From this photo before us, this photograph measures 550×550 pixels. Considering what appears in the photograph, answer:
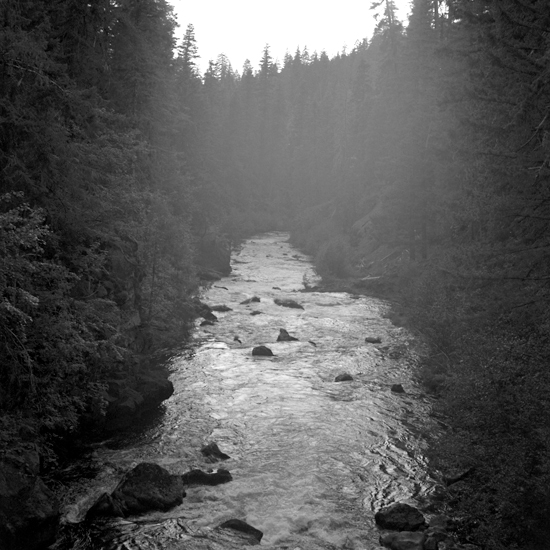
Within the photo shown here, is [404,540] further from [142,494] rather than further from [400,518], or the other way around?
[142,494]

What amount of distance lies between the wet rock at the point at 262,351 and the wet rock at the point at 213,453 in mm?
7867

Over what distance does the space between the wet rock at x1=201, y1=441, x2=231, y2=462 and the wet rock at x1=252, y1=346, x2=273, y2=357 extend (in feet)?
25.8

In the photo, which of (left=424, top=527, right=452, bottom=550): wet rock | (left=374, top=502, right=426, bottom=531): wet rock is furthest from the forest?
(left=374, top=502, right=426, bottom=531): wet rock

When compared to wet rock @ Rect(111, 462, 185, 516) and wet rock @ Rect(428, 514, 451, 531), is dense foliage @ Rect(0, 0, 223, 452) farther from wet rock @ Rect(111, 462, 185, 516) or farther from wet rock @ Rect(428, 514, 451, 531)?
wet rock @ Rect(428, 514, 451, 531)

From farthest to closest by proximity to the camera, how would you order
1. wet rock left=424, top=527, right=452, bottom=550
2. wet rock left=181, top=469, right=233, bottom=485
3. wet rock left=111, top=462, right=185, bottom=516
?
wet rock left=181, top=469, right=233, bottom=485
wet rock left=111, top=462, right=185, bottom=516
wet rock left=424, top=527, right=452, bottom=550

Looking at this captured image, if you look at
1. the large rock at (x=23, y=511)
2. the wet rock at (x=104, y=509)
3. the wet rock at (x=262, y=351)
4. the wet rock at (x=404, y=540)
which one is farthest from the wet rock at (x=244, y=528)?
the wet rock at (x=262, y=351)

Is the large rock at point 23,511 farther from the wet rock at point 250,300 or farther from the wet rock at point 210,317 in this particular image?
the wet rock at point 250,300

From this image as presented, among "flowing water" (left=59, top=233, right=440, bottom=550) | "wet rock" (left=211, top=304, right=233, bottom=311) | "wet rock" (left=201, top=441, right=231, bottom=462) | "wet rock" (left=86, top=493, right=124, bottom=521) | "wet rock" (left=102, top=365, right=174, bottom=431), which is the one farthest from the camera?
"wet rock" (left=211, top=304, right=233, bottom=311)

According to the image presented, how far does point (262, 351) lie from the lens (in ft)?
68.2

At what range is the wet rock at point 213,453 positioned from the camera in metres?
12.7

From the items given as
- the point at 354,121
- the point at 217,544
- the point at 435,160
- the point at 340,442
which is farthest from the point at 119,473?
the point at 354,121

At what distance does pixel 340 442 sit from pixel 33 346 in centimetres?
757

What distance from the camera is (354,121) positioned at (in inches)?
2318

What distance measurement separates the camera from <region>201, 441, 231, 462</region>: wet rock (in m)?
12.7
